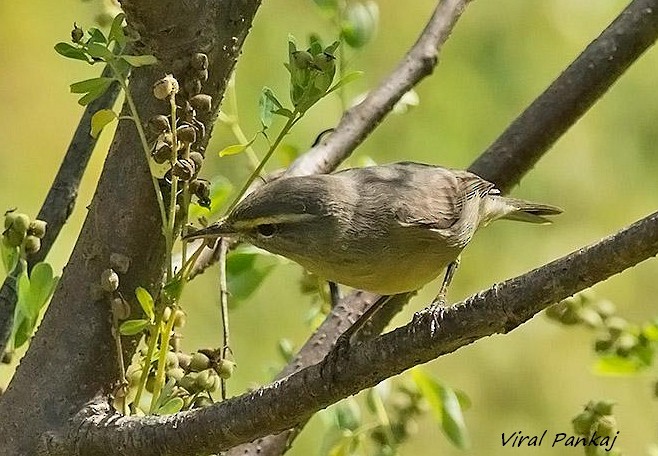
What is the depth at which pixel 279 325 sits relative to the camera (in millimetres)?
3279

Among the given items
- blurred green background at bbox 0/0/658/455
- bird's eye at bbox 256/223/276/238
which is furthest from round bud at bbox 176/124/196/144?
blurred green background at bbox 0/0/658/455

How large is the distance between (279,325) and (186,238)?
2055 millimetres

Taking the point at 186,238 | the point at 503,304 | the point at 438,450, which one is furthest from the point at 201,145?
the point at 438,450

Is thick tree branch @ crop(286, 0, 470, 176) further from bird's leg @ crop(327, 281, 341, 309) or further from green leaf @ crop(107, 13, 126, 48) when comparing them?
green leaf @ crop(107, 13, 126, 48)

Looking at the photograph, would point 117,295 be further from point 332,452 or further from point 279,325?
point 279,325

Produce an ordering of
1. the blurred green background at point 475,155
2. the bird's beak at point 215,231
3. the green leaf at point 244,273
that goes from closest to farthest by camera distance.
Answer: the bird's beak at point 215,231
the green leaf at point 244,273
the blurred green background at point 475,155

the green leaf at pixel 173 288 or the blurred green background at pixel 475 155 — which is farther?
the blurred green background at pixel 475 155

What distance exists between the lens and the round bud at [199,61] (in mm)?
1171

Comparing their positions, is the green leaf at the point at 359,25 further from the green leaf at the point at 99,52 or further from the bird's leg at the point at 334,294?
the green leaf at the point at 99,52

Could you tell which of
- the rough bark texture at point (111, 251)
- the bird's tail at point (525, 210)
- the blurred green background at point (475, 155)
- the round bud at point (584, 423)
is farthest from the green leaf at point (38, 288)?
the blurred green background at point (475, 155)

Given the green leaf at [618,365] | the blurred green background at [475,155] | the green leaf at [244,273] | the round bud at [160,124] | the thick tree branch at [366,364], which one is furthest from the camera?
the blurred green background at [475,155]

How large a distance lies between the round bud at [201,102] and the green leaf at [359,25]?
471 millimetres

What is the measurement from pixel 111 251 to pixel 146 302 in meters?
0.12

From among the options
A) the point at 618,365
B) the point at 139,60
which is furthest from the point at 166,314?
the point at 618,365
